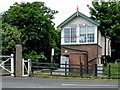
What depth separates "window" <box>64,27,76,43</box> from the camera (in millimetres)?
32156

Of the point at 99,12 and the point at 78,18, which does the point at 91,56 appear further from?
the point at 99,12

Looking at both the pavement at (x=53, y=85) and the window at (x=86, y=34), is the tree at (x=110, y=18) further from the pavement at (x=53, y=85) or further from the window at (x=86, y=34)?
the pavement at (x=53, y=85)

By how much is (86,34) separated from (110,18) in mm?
14511

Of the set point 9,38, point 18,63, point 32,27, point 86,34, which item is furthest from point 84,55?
point 18,63

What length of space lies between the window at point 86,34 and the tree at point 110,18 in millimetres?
11313

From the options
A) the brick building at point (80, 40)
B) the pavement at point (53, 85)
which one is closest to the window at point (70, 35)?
the brick building at point (80, 40)

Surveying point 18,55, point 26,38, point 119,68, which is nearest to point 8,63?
point 18,55

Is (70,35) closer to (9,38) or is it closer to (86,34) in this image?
(86,34)

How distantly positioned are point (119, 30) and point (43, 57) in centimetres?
1161

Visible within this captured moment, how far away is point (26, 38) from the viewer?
1491 inches

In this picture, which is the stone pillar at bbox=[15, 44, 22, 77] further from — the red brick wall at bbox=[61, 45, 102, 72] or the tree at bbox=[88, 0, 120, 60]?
the tree at bbox=[88, 0, 120, 60]

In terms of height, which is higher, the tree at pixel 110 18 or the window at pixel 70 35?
the tree at pixel 110 18

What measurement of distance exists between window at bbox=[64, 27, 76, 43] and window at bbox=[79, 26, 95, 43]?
78 cm

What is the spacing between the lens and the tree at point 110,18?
43.4m
